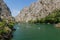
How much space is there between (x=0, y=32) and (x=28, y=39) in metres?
15.5

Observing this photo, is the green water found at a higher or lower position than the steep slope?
lower

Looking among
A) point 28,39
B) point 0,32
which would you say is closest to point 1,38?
point 0,32

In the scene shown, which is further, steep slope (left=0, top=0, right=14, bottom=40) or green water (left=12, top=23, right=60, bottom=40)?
green water (left=12, top=23, right=60, bottom=40)

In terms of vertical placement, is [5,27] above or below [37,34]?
above

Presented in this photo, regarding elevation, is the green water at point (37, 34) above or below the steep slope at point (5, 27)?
below

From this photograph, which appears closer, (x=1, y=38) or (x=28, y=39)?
(x=1, y=38)

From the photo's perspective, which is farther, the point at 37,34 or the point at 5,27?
the point at 37,34

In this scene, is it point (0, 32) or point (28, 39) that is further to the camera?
point (28, 39)

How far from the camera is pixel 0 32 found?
50.2 meters

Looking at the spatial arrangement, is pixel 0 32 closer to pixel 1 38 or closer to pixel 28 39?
pixel 1 38

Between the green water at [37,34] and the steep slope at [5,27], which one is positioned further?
the green water at [37,34]

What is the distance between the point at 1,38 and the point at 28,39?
1575 cm

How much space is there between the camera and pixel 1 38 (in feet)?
162
